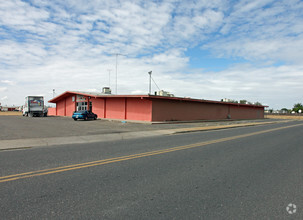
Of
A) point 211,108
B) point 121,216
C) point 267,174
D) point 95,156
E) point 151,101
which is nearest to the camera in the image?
point 121,216

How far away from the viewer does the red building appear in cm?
2748

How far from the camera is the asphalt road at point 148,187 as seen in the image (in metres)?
3.57

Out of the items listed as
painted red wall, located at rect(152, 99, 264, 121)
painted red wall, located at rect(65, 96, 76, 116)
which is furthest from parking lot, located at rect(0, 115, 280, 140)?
painted red wall, located at rect(65, 96, 76, 116)

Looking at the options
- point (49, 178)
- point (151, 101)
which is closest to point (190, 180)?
point (49, 178)

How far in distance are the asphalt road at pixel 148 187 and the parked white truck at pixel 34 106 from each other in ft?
113

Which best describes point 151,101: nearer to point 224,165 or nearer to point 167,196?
point 224,165

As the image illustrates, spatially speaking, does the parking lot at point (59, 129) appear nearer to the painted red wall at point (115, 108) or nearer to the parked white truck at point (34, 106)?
the painted red wall at point (115, 108)

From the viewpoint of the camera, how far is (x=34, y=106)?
126ft

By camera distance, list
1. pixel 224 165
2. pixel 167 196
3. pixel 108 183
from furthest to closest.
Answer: pixel 224 165 → pixel 108 183 → pixel 167 196

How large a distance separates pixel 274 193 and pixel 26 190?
16.7 feet

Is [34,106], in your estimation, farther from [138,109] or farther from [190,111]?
[190,111]

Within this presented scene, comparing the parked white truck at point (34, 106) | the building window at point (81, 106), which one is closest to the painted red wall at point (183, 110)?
the building window at point (81, 106)

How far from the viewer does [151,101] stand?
1056 inches

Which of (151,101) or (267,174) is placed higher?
(151,101)
